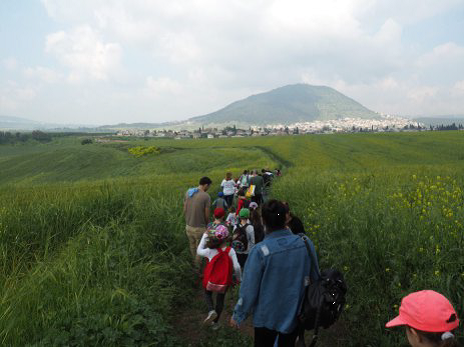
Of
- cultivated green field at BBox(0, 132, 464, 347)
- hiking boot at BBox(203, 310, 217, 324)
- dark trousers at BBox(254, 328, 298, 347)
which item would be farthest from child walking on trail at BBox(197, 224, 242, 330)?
dark trousers at BBox(254, 328, 298, 347)

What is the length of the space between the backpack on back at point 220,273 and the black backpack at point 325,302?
1.66 meters

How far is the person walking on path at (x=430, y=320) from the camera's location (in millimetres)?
1923

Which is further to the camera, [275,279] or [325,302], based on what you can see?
[275,279]

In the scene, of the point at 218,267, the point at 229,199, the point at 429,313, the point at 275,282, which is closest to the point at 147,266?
the point at 218,267

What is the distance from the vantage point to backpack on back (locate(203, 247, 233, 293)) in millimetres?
4453

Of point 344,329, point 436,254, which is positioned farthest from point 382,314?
point 436,254

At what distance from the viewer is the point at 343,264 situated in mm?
5250

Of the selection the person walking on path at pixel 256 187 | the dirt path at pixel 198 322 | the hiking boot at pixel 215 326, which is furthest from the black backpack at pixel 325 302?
the person walking on path at pixel 256 187

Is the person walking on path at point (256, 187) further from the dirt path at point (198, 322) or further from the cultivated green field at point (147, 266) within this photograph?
the dirt path at point (198, 322)

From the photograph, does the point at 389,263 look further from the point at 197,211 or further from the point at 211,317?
the point at 197,211

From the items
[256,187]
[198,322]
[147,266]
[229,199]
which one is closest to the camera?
[198,322]

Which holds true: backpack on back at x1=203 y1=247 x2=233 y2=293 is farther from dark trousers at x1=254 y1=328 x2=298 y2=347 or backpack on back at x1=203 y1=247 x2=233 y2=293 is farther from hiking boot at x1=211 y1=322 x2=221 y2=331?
dark trousers at x1=254 y1=328 x2=298 y2=347

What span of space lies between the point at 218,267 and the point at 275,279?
67.9 inches

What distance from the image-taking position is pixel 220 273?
4492 millimetres
